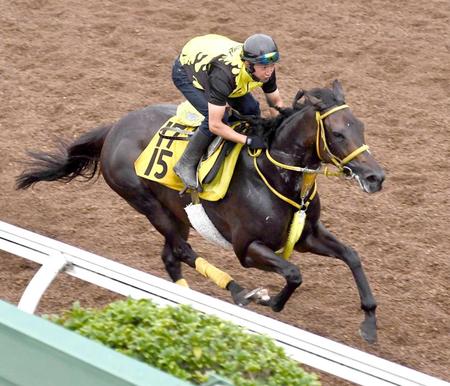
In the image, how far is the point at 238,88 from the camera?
18.9 ft

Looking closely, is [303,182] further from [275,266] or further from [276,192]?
[275,266]

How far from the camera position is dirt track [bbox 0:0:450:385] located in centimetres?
641

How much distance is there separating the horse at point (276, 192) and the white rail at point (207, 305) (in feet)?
5.01

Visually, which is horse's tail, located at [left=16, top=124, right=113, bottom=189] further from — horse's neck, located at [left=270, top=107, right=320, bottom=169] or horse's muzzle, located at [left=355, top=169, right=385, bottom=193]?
horse's muzzle, located at [left=355, top=169, right=385, bottom=193]

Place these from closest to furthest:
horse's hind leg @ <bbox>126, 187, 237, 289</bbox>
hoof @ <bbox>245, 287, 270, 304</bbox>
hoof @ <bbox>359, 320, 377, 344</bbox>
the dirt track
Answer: hoof @ <bbox>359, 320, 377, 344</bbox> < hoof @ <bbox>245, 287, 270, 304</bbox> < the dirt track < horse's hind leg @ <bbox>126, 187, 237, 289</bbox>

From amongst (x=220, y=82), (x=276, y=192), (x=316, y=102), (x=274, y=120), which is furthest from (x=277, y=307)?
(x=220, y=82)

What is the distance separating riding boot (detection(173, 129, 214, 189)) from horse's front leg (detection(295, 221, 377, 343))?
80 cm

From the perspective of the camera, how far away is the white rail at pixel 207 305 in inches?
150

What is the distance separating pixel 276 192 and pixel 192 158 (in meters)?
0.60

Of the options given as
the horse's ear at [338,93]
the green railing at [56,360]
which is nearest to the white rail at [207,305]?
the green railing at [56,360]

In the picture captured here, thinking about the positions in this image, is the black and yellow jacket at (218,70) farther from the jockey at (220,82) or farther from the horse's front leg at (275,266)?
the horse's front leg at (275,266)

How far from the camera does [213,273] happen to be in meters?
6.25

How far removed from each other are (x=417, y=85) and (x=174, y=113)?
336 centimetres

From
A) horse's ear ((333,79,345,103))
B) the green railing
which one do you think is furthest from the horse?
the green railing
